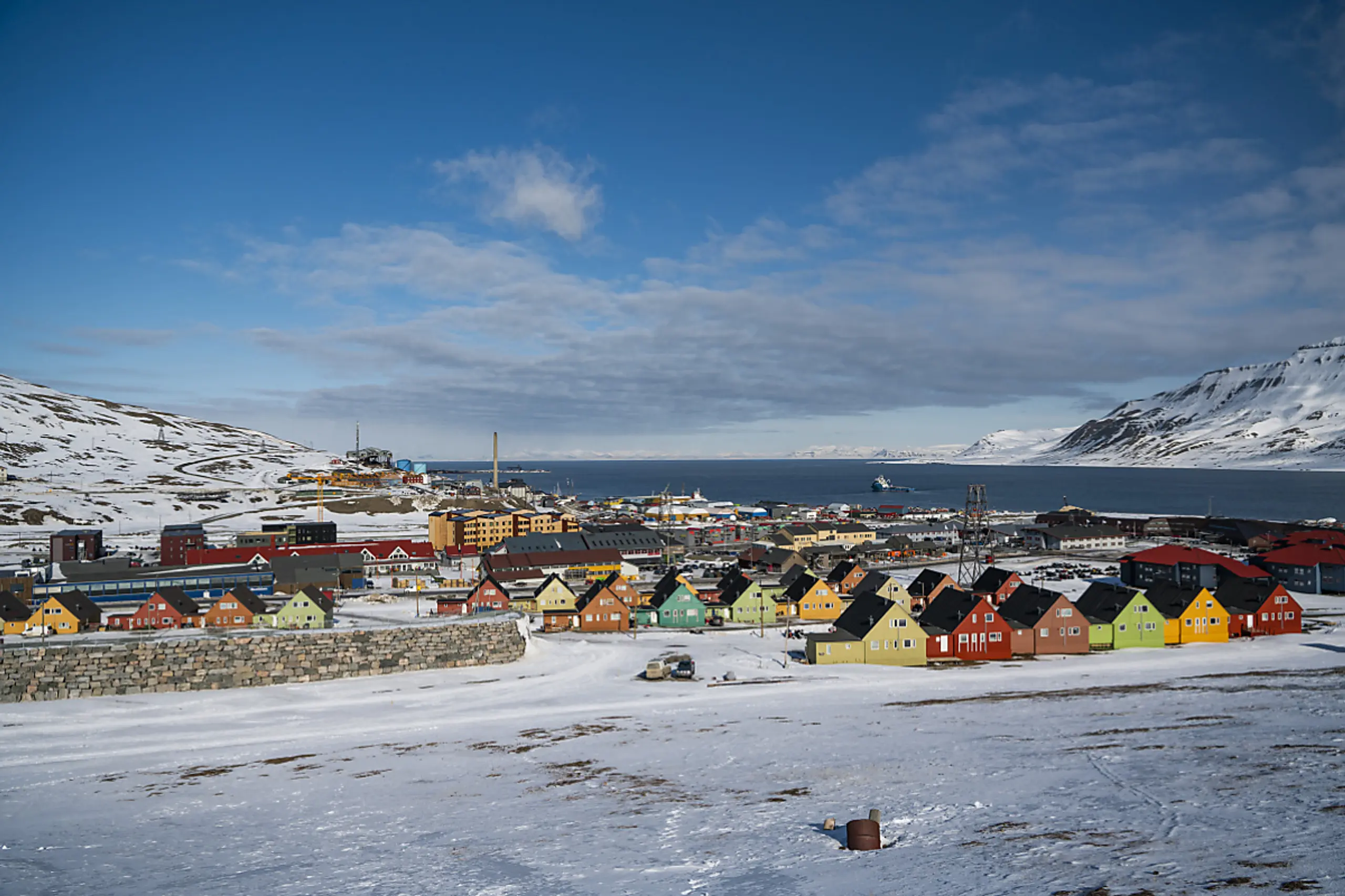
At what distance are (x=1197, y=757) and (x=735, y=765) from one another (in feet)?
45.9

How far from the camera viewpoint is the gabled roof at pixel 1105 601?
47.6 m

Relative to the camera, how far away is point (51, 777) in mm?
27219

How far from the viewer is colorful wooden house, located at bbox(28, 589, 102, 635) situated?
47.5 metres

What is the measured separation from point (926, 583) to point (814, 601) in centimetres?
979

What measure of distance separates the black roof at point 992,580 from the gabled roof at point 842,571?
9643 millimetres

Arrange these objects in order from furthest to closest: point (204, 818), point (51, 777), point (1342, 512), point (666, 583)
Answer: point (1342, 512) < point (666, 583) < point (51, 777) < point (204, 818)

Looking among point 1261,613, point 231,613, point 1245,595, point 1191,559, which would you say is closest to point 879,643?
point 1245,595

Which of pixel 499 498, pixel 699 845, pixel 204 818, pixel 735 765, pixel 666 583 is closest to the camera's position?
pixel 699 845

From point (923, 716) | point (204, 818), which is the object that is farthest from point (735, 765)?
point (204, 818)

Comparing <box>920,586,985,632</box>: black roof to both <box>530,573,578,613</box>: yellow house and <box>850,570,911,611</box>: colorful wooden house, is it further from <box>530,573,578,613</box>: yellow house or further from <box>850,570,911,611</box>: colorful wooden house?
<box>530,573,578,613</box>: yellow house

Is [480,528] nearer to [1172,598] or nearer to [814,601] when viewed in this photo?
[814,601]

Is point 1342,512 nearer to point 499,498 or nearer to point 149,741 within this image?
point 499,498

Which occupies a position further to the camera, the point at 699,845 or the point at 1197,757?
the point at 1197,757

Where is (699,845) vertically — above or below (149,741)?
above
